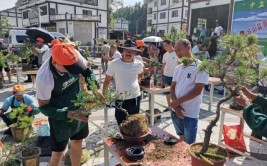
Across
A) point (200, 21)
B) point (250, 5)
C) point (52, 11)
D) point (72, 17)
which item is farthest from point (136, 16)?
point (250, 5)

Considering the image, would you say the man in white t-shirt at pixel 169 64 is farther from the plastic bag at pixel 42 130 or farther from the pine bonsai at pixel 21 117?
the pine bonsai at pixel 21 117

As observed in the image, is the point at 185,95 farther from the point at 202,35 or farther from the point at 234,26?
the point at 202,35

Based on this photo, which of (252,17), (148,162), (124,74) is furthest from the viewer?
(252,17)

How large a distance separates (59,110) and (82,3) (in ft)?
98.8

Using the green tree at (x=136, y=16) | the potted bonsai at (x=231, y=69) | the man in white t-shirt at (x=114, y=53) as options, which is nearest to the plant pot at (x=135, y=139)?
the potted bonsai at (x=231, y=69)

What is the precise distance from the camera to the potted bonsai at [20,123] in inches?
142

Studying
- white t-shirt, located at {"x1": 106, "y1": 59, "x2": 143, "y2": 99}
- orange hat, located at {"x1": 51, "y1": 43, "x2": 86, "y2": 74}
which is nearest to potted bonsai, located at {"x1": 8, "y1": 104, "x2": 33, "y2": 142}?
white t-shirt, located at {"x1": 106, "y1": 59, "x2": 143, "y2": 99}

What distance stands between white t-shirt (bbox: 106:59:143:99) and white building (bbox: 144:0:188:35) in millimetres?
30179

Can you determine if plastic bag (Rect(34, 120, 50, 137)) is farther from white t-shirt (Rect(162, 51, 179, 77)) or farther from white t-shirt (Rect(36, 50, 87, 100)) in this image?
white t-shirt (Rect(162, 51, 179, 77))

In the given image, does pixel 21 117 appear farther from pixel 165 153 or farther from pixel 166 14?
pixel 166 14

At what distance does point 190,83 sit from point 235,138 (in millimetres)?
1592

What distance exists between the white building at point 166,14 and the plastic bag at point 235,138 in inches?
1177

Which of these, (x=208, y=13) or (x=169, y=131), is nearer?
(x=169, y=131)

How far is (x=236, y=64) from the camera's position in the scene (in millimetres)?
1479
